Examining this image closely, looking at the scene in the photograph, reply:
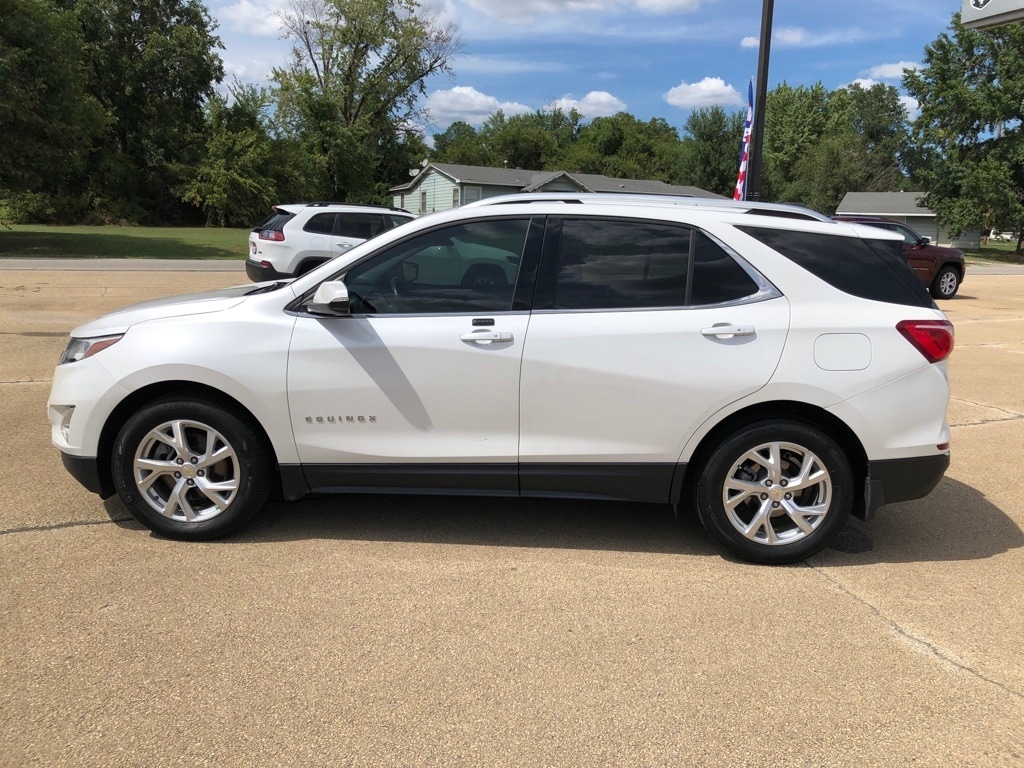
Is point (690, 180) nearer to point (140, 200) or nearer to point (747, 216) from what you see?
point (140, 200)

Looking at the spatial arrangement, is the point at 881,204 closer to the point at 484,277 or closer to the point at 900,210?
the point at 900,210

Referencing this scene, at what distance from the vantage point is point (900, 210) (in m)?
60.7

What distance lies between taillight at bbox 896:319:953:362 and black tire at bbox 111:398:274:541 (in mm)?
3250

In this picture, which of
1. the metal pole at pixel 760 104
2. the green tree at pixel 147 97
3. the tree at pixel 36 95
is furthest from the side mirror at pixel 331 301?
the green tree at pixel 147 97

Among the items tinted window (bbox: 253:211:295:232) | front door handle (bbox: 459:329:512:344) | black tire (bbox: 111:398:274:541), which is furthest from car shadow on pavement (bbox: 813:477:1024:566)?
tinted window (bbox: 253:211:295:232)

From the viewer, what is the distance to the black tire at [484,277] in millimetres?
3900

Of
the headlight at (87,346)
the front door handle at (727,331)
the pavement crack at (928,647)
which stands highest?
the front door handle at (727,331)

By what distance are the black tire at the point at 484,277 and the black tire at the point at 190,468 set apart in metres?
1.34

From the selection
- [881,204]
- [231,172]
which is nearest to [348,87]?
[231,172]

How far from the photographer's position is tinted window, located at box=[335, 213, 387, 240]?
14.8m

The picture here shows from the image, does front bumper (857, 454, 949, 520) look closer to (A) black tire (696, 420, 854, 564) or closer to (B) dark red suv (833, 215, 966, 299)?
(A) black tire (696, 420, 854, 564)

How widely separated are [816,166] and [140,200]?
2132 inches

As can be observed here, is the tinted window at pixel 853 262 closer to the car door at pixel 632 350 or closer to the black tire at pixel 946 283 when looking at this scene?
the car door at pixel 632 350

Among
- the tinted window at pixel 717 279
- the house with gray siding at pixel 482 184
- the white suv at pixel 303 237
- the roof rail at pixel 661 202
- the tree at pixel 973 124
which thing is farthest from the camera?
the house with gray siding at pixel 482 184
